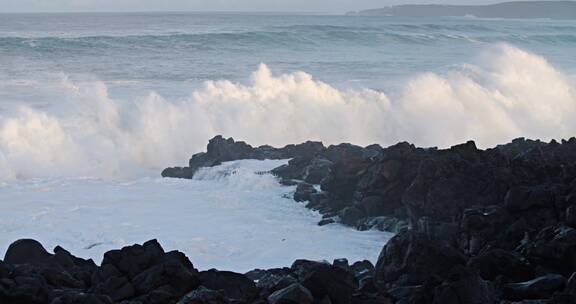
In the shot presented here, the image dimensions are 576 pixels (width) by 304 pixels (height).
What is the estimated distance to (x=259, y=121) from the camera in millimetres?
23641

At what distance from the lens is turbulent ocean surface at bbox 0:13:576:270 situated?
12633mm

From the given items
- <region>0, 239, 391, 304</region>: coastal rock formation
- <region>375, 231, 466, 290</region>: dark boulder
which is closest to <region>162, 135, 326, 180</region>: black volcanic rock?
<region>375, 231, 466, 290</region>: dark boulder

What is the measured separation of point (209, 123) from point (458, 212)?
507 inches

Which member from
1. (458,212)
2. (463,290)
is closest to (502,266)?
(463,290)

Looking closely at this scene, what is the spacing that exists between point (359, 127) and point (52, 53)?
24.1 meters

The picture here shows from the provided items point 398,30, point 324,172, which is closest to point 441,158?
point 324,172

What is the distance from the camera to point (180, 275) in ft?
25.5

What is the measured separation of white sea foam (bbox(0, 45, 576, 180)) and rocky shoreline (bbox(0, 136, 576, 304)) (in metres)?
8.78

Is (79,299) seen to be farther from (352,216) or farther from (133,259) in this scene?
(352,216)

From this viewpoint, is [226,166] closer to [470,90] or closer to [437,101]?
[437,101]

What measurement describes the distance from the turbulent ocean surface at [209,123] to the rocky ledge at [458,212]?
2.23 feet

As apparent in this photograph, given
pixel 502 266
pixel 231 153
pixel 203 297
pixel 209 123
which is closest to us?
pixel 203 297

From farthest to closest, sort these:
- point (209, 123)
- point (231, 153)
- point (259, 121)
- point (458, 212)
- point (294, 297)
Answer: point (259, 121), point (209, 123), point (231, 153), point (458, 212), point (294, 297)

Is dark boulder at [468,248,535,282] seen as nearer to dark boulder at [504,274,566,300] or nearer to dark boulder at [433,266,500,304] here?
dark boulder at [504,274,566,300]
